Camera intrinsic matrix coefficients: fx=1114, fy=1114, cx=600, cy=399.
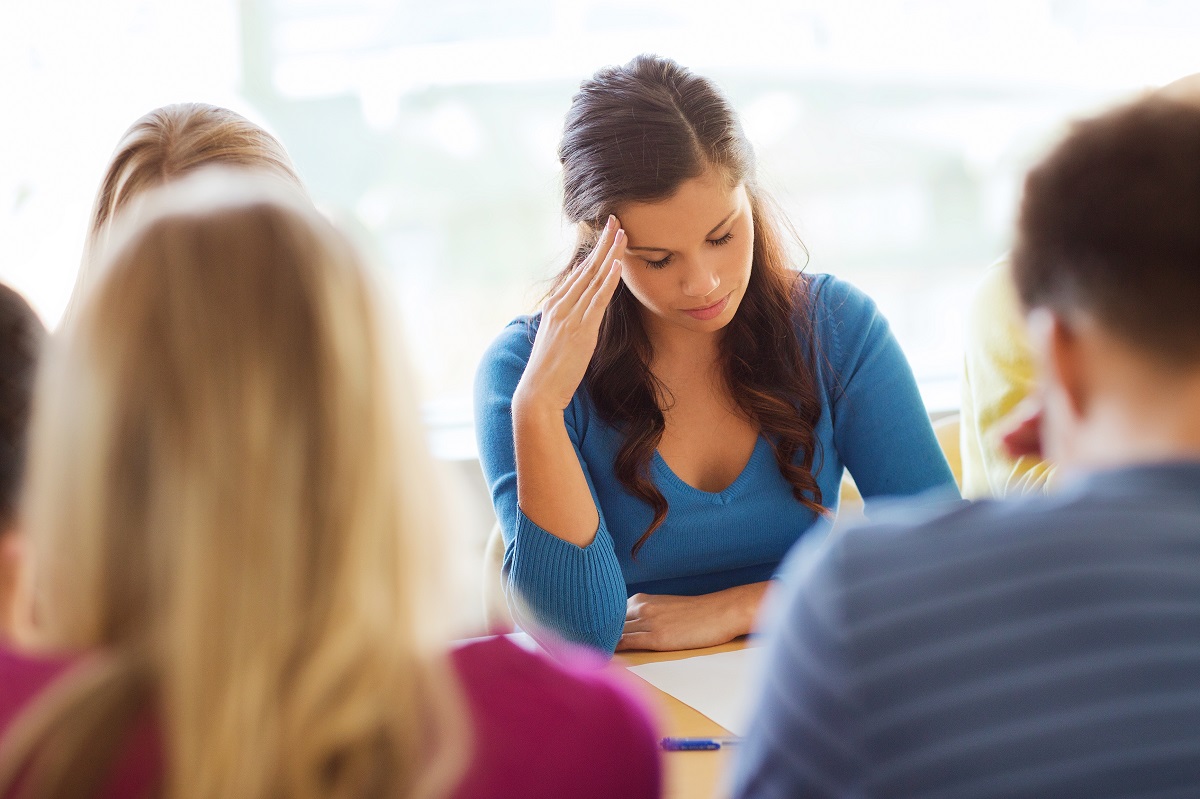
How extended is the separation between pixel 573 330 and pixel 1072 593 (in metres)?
1.09

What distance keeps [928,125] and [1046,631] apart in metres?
2.85

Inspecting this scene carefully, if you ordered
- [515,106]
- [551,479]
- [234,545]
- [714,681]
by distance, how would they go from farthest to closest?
[515,106], [551,479], [714,681], [234,545]

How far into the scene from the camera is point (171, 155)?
5.05 feet

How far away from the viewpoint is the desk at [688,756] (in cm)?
Result: 106

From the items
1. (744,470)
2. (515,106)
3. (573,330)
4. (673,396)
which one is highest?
(515,106)

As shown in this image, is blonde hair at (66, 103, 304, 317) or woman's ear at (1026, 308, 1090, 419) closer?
woman's ear at (1026, 308, 1090, 419)

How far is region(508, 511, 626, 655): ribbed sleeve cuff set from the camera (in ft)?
5.15

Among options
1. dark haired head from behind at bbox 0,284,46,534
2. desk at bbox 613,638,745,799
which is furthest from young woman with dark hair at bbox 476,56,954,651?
dark haired head from behind at bbox 0,284,46,534

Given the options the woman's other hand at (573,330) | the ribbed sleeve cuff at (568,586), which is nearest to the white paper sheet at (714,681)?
the ribbed sleeve cuff at (568,586)

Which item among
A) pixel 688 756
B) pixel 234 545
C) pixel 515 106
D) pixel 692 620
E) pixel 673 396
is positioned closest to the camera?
pixel 234 545

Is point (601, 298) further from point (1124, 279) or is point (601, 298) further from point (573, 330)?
point (1124, 279)

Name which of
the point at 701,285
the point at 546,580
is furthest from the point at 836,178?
the point at 546,580

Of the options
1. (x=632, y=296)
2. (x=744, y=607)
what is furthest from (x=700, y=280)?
(x=744, y=607)

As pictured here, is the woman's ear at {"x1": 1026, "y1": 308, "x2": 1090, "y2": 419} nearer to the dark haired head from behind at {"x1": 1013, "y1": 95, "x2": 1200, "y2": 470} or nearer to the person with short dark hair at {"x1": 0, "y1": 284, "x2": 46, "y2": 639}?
the dark haired head from behind at {"x1": 1013, "y1": 95, "x2": 1200, "y2": 470}
